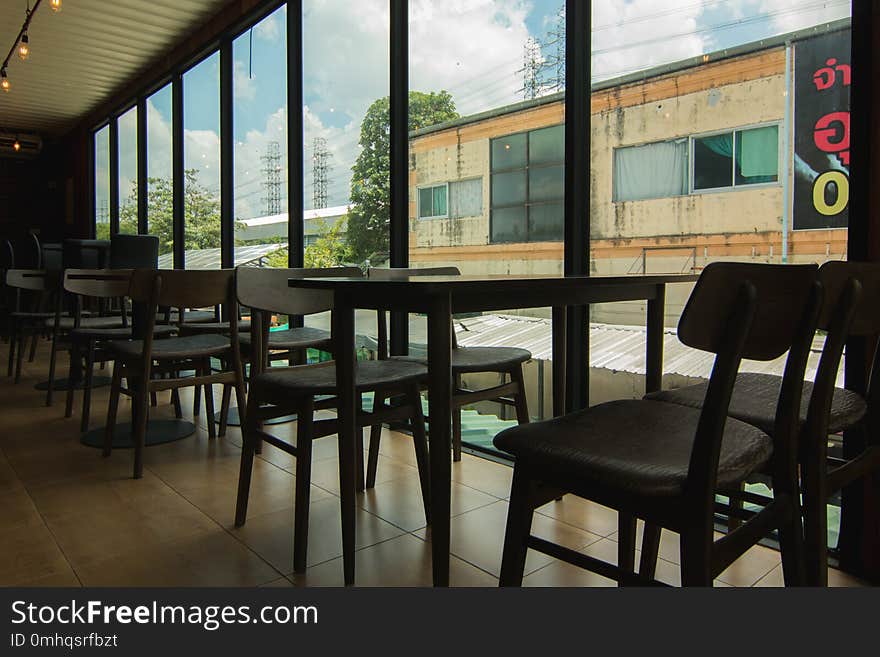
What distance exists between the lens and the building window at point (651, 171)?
2408 millimetres

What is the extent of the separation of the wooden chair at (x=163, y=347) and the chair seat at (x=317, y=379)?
2.89 ft

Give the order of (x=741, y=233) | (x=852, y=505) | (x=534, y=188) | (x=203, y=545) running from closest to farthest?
(x=852, y=505) → (x=203, y=545) → (x=741, y=233) → (x=534, y=188)

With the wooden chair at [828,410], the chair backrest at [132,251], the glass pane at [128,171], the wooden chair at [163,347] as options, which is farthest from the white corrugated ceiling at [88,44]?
the wooden chair at [828,410]

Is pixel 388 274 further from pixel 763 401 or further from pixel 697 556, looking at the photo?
pixel 697 556

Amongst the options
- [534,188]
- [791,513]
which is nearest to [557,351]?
[534,188]

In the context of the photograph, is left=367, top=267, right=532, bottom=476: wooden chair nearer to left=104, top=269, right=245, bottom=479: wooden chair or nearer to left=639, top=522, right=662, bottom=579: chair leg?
left=104, top=269, right=245, bottom=479: wooden chair

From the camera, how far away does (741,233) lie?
2234 millimetres

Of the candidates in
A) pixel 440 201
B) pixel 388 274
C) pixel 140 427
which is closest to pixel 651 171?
pixel 388 274

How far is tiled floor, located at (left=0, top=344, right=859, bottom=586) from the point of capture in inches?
71.7

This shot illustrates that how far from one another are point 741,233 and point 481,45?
174cm

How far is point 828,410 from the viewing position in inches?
52.1

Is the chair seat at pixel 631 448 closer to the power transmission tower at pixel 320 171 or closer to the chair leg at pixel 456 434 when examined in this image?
the chair leg at pixel 456 434

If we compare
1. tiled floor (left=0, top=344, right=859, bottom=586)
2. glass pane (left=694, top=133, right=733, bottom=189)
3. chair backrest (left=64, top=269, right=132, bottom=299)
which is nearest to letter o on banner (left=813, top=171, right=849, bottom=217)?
glass pane (left=694, top=133, right=733, bottom=189)

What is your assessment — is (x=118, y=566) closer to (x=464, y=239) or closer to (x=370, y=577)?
(x=370, y=577)
